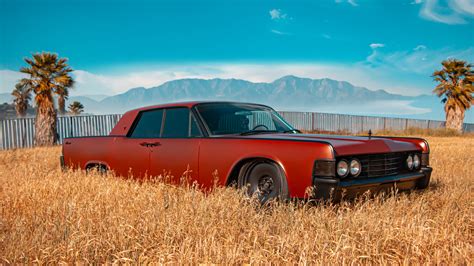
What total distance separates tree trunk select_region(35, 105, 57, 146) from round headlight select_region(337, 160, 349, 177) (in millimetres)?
25223

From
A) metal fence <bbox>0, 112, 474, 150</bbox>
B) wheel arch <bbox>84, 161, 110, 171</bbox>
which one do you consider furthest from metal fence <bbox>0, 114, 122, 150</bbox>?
wheel arch <bbox>84, 161, 110, 171</bbox>

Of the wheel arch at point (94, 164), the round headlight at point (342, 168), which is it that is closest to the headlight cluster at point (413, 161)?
the round headlight at point (342, 168)

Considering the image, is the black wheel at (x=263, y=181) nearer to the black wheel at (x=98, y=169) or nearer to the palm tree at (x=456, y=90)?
the black wheel at (x=98, y=169)

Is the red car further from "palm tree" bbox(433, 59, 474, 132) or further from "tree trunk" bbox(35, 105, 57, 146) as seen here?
"palm tree" bbox(433, 59, 474, 132)

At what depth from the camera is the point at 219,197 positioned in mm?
4305

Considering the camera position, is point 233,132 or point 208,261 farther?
point 233,132

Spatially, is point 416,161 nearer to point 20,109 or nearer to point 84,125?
point 84,125

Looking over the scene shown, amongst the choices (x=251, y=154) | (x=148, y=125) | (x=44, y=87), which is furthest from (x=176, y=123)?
(x=44, y=87)

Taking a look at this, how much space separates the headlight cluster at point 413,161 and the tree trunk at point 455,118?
41.1 meters

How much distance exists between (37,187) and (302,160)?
3.76 meters

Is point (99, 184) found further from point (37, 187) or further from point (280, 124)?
point (280, 124)

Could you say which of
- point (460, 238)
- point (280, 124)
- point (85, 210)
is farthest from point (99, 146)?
point (460, 238)

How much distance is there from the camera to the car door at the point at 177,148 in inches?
204

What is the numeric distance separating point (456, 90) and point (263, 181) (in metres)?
42.7
